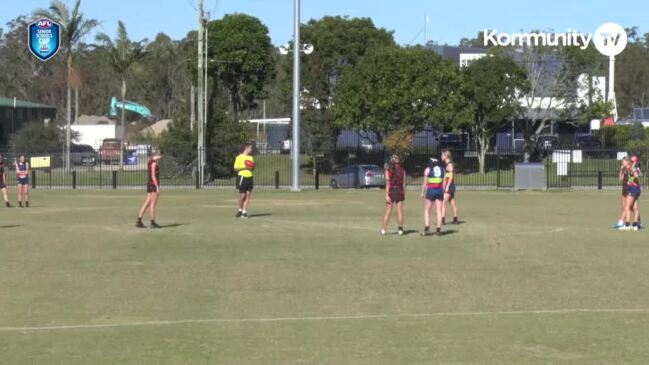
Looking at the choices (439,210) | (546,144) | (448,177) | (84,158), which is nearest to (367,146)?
(546,144)

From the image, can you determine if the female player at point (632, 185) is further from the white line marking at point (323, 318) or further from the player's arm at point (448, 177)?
the white line marking at point (323, 318)

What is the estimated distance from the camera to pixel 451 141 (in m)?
68.6

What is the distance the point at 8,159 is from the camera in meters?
53.8

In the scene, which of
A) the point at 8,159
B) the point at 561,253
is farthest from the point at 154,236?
the point at 8,159

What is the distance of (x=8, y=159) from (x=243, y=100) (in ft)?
57.8

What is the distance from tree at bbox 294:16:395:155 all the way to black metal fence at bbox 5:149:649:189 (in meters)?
2.01

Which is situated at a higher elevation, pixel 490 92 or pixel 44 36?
pixel 44 36

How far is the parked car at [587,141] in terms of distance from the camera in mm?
60781

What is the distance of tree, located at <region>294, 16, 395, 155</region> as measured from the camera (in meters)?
55.1

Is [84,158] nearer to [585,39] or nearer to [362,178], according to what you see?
[362,178]

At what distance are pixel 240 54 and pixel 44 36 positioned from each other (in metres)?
12.7

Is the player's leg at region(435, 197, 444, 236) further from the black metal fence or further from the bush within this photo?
the bush

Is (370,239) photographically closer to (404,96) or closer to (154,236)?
(154,236)

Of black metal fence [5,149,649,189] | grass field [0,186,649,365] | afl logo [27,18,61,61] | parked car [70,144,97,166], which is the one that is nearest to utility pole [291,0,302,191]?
black metal fence [5,149,649,189]
